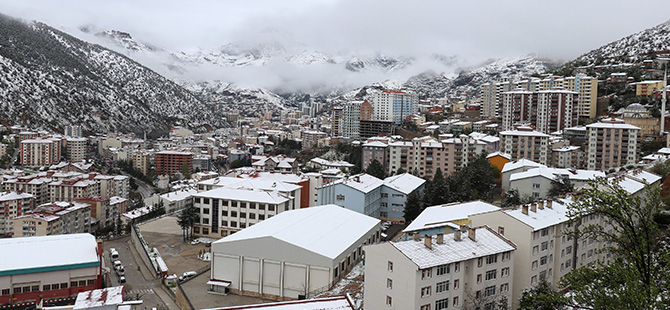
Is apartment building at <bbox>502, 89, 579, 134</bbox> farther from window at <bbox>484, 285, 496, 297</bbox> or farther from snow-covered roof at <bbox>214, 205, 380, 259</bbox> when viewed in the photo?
window at <bbox>484, 285, 496, 297</bbox>

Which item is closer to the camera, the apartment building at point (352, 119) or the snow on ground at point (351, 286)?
the snow on ground at point (351, 286)

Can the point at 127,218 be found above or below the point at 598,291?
below

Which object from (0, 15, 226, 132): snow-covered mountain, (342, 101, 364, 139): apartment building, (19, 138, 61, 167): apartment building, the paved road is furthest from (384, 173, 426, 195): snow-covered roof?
(0, 15, 226, 132): snow-covered mountain

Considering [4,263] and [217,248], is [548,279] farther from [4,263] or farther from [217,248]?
[4,263]

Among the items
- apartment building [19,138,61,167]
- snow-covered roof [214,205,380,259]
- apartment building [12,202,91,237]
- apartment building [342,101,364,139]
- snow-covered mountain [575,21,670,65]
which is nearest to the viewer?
snow-covered roof [214,205,380,259]

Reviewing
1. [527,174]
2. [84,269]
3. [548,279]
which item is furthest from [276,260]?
[527,174]

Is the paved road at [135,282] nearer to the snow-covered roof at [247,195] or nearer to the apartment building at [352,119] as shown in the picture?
the snow-covered roof at [247,195]

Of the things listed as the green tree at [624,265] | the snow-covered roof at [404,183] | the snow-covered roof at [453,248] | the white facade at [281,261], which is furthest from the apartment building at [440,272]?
the snow-covered roof at [404,183]
